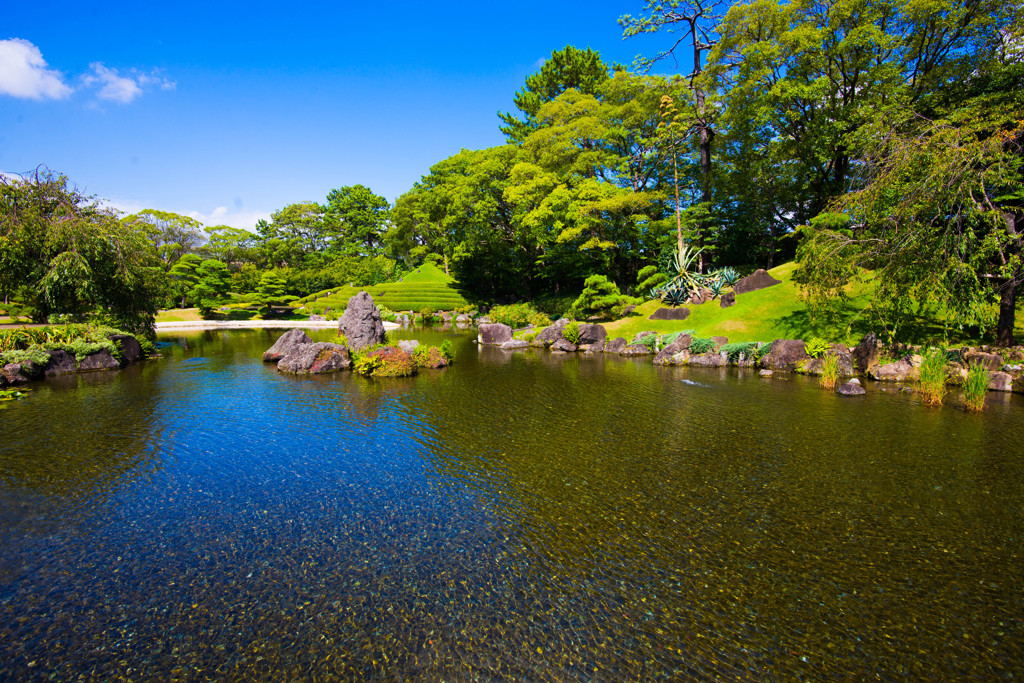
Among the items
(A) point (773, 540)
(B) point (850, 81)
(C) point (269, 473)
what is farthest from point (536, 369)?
(B) point (850, 81)

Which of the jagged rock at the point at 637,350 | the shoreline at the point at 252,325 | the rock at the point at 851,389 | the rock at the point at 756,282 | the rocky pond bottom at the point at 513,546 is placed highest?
the rock at the point at 756,282

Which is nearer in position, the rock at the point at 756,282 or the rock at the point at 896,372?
the rock at the point at 896,372

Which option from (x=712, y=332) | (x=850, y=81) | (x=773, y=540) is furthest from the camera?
(x=850, y=81)

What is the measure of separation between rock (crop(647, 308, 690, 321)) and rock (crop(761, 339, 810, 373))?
7684 mm

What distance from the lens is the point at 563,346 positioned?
27047mm

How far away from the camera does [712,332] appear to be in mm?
24234

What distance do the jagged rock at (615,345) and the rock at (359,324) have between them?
1251 cm

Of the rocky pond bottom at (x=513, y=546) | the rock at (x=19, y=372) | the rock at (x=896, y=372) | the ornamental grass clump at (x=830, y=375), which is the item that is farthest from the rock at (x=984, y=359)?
the rock at (x=19, y=372)

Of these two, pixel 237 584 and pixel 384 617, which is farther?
pixel 237 584

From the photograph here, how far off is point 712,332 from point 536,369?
33.2ft

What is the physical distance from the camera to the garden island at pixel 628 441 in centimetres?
489

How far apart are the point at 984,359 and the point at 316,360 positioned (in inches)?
959

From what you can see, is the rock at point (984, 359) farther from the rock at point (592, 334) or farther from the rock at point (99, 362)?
the rock at point (99, 362)

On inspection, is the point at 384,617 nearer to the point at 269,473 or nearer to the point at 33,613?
the point at 33,613
